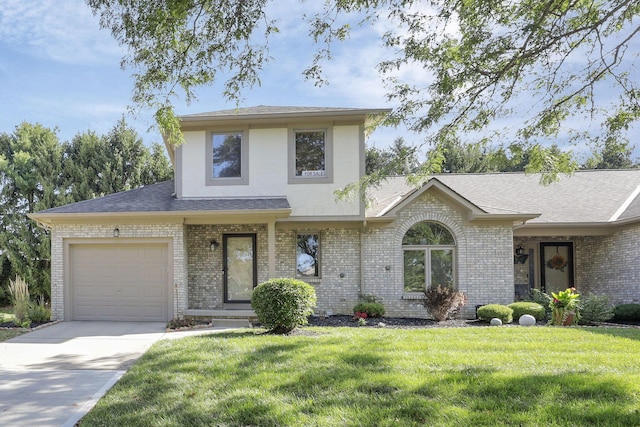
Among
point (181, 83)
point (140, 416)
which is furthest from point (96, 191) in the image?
point (140, 416)

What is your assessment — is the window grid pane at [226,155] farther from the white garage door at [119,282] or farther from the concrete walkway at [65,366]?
the concrete walkway at [65,366]

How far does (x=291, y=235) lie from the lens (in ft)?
43.5

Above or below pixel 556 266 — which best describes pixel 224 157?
above

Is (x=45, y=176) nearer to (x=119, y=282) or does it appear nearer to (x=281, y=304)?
(x=119, y=282)

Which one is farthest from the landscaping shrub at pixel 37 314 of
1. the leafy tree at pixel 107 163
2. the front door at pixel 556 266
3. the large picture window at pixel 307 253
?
the front door at pixel 556 266

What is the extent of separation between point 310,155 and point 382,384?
328 inches

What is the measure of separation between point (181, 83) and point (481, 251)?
32.0 feet

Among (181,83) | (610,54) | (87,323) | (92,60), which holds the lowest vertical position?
(87,323)

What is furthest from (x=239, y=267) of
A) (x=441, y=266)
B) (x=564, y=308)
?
Answer: (x=564, y=308)

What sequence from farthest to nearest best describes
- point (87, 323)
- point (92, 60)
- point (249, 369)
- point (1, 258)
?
point (1, 258) → point (87, 323) → point (92, 60) → point (249, 369)

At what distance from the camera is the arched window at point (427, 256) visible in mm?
13070

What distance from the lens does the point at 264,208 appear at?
1152 centimetres

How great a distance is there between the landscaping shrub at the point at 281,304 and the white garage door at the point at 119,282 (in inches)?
154

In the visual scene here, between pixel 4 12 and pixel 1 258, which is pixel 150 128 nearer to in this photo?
pixel 4 12
